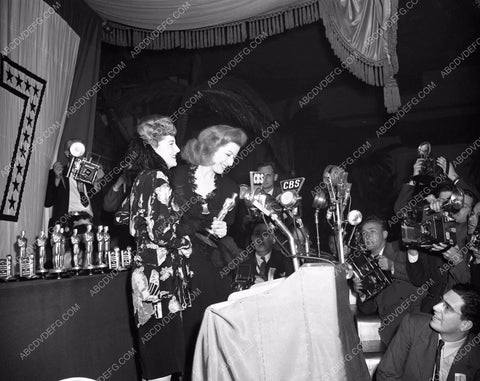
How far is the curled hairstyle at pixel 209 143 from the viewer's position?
404 centimetres

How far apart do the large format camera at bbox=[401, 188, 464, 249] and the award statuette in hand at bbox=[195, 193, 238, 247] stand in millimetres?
1279

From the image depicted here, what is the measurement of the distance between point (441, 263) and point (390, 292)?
508 millimetres

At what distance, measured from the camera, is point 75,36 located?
13.6ft

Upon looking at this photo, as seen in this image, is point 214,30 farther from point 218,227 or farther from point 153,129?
point 218,227

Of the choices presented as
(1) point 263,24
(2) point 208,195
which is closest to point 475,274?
(2) point 208,195

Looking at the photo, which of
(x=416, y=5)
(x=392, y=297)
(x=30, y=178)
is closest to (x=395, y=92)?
(x=392, y=297)

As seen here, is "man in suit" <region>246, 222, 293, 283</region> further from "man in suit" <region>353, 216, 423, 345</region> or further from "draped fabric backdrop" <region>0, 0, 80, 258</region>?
"draped fabric backdrop" <region>0, 0, 80, 258</region>

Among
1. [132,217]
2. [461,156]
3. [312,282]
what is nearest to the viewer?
[312,282]

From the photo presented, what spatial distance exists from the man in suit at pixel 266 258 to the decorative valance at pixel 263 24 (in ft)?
5.04

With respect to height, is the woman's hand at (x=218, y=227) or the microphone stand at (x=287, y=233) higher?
the woman's hand at (x=218, y=227)

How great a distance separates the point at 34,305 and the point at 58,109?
2026 mm

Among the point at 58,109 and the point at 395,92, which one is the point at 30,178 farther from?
the point at 395,92

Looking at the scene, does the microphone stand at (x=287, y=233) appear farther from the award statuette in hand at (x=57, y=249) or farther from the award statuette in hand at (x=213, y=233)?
the award statuette in hand at (x=57, y=249)

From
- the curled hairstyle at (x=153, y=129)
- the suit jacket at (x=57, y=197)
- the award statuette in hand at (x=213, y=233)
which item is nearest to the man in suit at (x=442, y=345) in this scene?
the award statuette in hand at (x=213, y=233)
